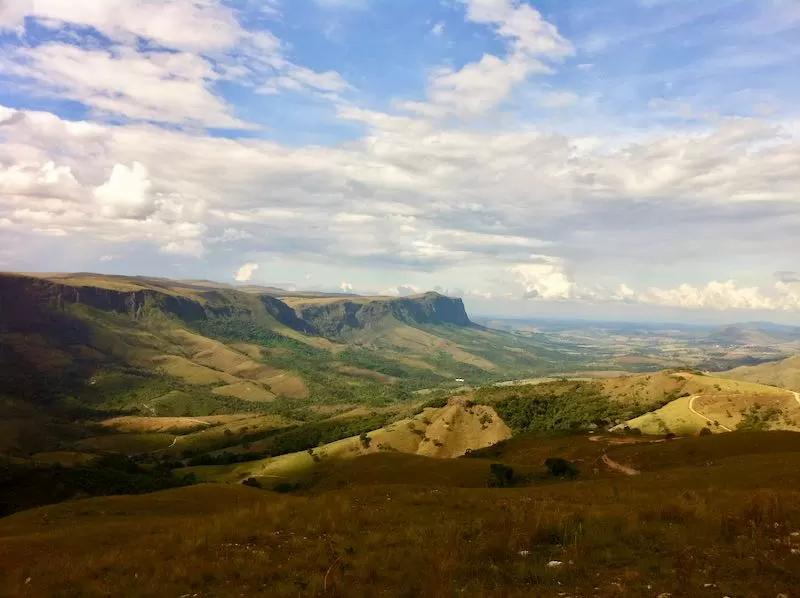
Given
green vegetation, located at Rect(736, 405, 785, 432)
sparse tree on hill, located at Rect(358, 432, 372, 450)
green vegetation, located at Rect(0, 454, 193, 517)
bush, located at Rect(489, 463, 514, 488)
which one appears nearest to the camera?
bush, located at Rect(489, 463, 514, 488)

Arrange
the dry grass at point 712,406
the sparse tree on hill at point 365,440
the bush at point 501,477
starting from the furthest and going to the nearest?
the sparse tree on hill at point 365,440
the dry grass at point 712,406
the bush at point 501,477

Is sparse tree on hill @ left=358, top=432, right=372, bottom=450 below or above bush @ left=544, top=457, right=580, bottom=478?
below

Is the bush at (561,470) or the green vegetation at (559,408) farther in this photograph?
the green vegetation at (559,408)

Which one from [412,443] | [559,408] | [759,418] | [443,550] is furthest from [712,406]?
[443,550]

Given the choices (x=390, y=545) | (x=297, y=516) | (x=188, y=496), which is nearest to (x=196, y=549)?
(x=297, y=516)

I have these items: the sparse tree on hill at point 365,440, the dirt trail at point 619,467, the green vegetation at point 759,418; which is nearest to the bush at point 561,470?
the dirt trail at point 619,467

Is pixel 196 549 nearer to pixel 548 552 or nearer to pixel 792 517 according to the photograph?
pixel 548 552

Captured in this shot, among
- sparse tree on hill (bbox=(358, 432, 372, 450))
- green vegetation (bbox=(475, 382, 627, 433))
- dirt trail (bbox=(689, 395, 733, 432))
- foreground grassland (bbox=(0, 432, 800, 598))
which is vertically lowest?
sparse tree on hill (bbox=(358, 432, 372, 450))

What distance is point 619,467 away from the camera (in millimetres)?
50312

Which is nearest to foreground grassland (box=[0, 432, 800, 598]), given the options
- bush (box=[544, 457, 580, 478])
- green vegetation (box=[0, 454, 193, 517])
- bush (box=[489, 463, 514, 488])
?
bush (box=[489, 463, 514, 488])

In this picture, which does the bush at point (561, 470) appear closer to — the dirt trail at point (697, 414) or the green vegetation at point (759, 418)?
the green vegetation at point (759, 418)

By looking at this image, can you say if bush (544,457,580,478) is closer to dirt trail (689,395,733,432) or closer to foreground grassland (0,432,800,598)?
foreground grassland (0,432,800,598)

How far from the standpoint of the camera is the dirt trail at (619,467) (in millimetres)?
47059

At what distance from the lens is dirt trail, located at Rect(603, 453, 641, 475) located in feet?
154
